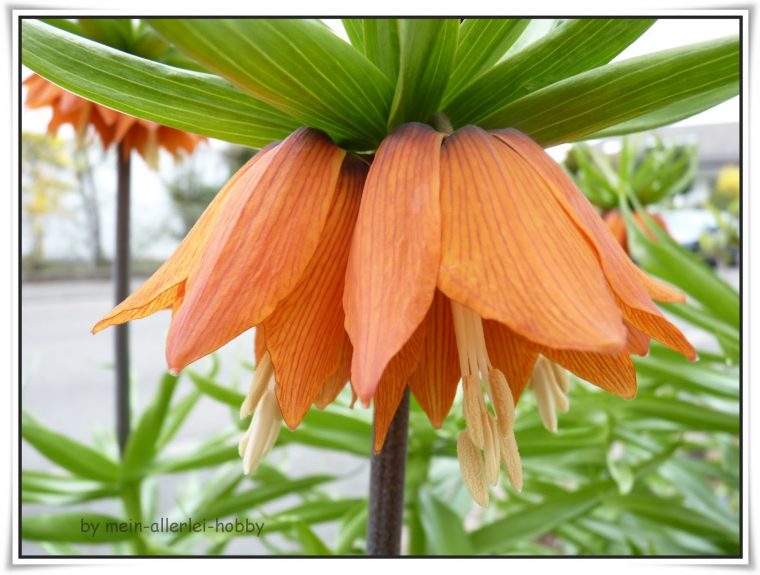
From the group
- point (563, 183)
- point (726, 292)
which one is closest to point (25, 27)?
point (563, 183)

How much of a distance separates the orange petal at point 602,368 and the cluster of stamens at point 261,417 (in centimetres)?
12

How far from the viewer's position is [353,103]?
0.26 meters

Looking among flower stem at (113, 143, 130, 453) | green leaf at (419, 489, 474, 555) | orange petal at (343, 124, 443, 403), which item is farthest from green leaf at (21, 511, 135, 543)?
orange petal at (343, 124, 443, 403)

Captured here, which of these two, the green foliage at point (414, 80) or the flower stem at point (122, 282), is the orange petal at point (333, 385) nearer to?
the green foliage at point (414, 80)

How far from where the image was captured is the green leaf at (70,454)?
0.70 metres

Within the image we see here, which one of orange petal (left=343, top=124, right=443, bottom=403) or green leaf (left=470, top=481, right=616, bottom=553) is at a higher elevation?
orange petal (left=343, top=124, right=443, bottom=403)

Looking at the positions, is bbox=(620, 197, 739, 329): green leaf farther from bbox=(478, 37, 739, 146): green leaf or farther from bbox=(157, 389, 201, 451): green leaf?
bbox=(157, 389, 201, 451): green leaf

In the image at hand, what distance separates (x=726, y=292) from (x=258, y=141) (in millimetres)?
536

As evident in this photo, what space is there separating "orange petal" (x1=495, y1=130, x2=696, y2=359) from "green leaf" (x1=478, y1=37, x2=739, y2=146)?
1 cm

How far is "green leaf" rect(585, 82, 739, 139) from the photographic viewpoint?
0.27 metres

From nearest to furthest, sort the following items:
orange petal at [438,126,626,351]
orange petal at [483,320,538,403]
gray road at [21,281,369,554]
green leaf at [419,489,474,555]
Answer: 1. orange petal at [438,126,626,351]
2. orange petal at [483,320,538,403]
3. green leaf at [419,489,474,555]
4. gray road at [21,281,369,554]

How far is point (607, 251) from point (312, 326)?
11 cm

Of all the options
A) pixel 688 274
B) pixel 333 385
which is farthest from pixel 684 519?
pixel 333 385
